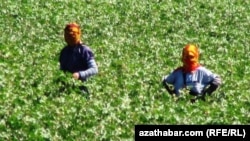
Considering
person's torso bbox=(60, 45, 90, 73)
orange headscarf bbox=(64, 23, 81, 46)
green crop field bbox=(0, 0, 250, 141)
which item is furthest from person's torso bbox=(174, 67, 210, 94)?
orange headscarf bbox=(64, 23, 81, 46)

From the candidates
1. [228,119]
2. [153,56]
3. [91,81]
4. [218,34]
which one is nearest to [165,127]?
[228,119]

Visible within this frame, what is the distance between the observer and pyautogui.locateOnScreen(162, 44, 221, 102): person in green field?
13938mm

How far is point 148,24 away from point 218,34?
3.40 meters

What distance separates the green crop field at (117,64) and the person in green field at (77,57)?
352 mm

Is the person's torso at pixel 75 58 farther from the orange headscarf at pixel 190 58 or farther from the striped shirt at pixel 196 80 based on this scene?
the orange headscarf at pixel 190 58

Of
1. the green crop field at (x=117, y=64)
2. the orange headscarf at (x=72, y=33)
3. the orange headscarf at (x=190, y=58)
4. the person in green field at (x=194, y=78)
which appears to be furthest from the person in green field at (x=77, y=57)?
the orange headscarf at (x=190, y=58)

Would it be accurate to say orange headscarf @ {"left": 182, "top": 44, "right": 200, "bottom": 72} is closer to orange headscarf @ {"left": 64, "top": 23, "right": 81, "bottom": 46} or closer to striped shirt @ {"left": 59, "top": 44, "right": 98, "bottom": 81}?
striped shirt @ {"left": 59, "top": 44, "right": 98, "bottom": 81}

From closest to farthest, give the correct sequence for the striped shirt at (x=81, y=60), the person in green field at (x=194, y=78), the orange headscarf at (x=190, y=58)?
the orange headscarf at (x=190, y=58), the person in green field at (x=194, y=78), the striped shirt at (x=81, y=60)

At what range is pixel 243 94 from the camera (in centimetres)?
1634

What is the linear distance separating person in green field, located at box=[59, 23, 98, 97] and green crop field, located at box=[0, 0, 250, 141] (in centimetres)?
35

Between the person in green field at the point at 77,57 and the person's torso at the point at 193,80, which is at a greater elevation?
the person in green field at the point at 77,57

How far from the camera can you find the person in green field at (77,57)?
48.5 feet

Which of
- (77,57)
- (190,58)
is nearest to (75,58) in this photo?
(77,57)

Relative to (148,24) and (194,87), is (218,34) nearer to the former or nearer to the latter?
(148,24)
